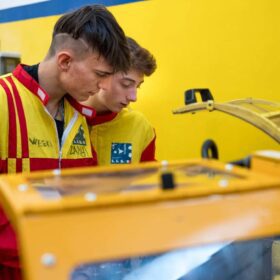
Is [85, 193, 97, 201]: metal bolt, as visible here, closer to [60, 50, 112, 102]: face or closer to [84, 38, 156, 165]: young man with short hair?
[60, 50, 112, 102]: face

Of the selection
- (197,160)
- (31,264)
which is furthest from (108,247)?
(197,160)

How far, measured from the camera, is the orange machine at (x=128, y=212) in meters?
0.49

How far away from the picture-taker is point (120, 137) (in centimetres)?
143

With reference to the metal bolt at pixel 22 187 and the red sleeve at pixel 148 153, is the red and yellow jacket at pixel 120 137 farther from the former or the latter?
the metal bolt at pixel 22 187

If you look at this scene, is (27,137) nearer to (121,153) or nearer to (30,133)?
(30,133)

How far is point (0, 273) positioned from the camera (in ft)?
3.53

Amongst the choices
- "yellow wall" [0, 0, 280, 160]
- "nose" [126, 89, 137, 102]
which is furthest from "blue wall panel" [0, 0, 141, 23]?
"nose" [126, 89, 137, 102]

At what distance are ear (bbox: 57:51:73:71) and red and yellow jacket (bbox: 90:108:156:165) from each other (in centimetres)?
29

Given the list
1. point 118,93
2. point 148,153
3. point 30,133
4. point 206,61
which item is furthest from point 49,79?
point 206,61

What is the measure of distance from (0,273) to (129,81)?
68 cm

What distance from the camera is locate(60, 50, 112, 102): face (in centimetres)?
109

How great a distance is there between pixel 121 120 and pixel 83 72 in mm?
383

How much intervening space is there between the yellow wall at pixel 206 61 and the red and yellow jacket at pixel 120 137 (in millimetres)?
379

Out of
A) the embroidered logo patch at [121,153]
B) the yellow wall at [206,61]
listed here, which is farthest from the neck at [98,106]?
the yellow wall at [206,61]
